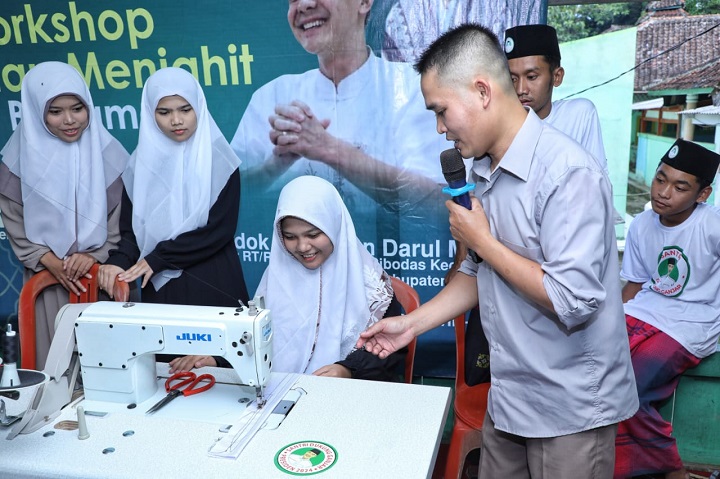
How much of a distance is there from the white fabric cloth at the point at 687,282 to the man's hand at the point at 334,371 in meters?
1.44

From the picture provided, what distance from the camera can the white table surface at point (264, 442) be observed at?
54.5 inches

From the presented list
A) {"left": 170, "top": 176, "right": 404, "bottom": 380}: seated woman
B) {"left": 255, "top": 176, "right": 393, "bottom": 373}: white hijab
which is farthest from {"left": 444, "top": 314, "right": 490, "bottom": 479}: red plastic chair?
{"left": 255, "top": 176, "right": 393, "bottom": 373}: white hijab

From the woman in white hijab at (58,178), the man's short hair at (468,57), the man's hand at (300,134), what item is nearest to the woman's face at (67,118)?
the woman in white hijab at (58,178)

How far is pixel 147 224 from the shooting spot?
3234 mm

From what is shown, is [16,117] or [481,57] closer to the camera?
[481,57]

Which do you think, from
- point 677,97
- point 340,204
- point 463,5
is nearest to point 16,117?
point 340,204

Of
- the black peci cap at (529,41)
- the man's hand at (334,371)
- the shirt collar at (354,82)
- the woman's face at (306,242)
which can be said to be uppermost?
the black peci cap at (529,41)

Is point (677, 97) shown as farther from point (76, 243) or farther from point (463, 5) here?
point (76, 243)

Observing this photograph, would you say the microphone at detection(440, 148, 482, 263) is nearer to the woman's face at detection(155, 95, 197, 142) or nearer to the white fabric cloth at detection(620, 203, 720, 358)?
the white fabric cloth at detection(620, 203, 720, 358)

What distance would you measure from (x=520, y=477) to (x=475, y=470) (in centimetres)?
112

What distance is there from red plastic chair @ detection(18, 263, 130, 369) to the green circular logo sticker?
1793 mm

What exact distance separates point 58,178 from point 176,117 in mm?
734

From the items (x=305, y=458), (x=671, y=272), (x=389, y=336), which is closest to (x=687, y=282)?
(x=671, y=272)

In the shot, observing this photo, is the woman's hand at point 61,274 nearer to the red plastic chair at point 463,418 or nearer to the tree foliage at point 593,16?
the red plastic chair at point 463,418
